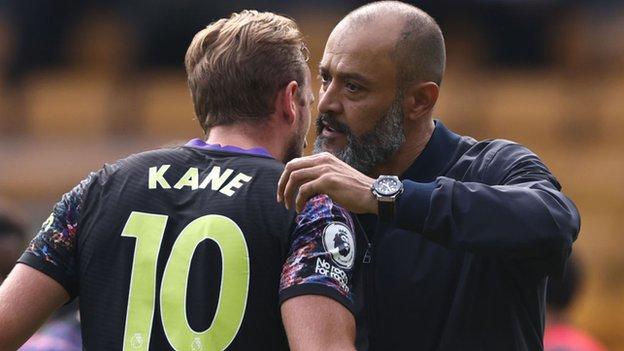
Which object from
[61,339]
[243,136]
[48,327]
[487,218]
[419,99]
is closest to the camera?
[487,218]

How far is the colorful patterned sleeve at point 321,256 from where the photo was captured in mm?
Answer: 3346

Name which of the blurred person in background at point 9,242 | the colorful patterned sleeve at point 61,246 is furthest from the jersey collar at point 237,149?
the blurred person in background at point 9,242

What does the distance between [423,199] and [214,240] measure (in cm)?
56

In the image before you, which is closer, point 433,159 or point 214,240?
point 214,240

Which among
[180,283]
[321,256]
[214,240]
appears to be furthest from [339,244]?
[180,283]

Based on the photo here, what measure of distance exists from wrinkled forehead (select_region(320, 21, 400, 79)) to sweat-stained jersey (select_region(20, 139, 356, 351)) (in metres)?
0.55

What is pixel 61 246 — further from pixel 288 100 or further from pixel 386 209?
pixel 386 209

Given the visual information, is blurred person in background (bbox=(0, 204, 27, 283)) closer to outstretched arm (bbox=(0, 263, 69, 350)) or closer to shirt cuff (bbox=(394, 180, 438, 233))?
outstretched arm (bbox=(0, 263, 69, 350))

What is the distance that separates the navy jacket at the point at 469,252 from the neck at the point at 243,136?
0.42 meters

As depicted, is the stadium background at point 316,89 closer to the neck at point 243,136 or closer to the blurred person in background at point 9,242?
the blurred person in background at point 9,242

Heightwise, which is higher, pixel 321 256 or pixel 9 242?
pixel 321 256

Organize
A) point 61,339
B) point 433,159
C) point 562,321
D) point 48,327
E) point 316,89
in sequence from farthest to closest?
point 316,89 < point 562,321 < point 48,327 < point 61,339 < point 433,159

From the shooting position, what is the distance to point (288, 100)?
12.1 feet

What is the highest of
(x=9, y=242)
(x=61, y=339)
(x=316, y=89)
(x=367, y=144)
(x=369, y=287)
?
(x=367, y=144)
